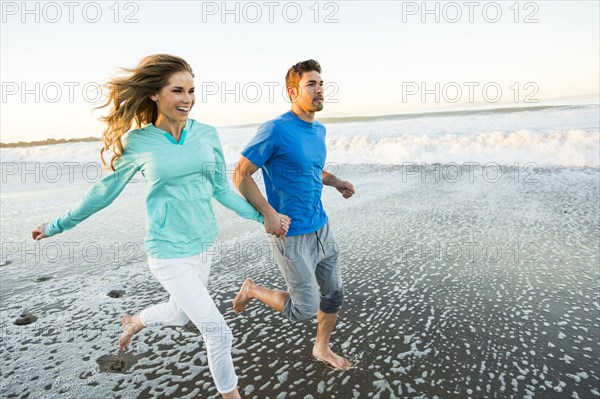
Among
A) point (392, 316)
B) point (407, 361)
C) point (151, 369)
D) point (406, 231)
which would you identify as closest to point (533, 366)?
point (407, 361)

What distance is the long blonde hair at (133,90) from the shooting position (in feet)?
8.10

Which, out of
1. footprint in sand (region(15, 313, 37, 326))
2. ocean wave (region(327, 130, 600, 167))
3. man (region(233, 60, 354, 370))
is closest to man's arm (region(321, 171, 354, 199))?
man (region(233, 60, 354, 370))

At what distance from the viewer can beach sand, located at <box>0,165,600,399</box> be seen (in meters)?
2.76

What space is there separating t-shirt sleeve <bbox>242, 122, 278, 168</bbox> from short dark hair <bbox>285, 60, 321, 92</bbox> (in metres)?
0.47

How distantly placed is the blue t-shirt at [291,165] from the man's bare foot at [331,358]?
0.91 meters

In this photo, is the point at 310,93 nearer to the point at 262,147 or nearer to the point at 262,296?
the point at 262,147

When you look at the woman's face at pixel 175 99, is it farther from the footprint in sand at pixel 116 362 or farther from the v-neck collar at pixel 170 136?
the footprint in sand at pixel 116 362

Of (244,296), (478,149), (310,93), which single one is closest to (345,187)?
(310,93)

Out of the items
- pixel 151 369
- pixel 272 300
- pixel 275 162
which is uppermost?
pixel 275 162

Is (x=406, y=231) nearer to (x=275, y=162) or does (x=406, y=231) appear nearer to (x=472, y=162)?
(x=275, y=162)

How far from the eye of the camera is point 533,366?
281cm

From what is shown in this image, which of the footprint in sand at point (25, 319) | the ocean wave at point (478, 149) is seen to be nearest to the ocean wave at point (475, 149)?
the ocean wave at point (478, 149)

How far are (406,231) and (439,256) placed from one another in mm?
1101

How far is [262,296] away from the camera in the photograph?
3.27 m
